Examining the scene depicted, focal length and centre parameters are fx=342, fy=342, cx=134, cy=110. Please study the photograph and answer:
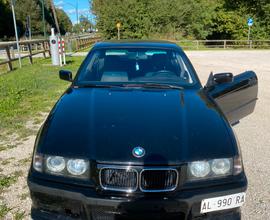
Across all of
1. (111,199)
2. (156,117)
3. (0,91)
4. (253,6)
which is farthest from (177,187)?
(253,6)

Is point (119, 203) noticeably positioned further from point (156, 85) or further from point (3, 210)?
point (156, 85)

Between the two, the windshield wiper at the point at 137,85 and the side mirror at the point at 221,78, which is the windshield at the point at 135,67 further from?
the side mirror at the point at 221,78

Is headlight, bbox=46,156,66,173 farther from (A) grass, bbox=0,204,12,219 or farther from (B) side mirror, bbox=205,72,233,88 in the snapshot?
(B) side mirror, bbox=205,72,233,88

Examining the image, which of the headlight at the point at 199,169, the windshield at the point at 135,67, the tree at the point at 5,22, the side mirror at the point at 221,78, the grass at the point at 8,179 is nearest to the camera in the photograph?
the headlight at the point at 199,169

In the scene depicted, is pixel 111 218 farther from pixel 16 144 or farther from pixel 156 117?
pixel 16 144

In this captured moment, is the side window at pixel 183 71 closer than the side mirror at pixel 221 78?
Yes

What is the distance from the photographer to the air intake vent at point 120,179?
2396 mm

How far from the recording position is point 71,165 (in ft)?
8.21

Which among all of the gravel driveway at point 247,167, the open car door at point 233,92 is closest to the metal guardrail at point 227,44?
the gravel driveway at point 247,167

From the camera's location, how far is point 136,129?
2.73 m

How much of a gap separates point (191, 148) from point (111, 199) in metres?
0.69

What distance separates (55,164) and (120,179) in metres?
0.51

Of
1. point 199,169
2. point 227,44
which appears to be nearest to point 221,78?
point 199,169

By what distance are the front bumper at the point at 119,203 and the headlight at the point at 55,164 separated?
105 millimetres
